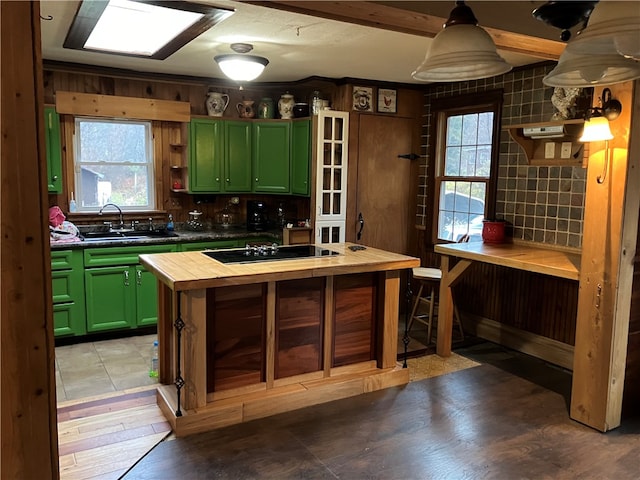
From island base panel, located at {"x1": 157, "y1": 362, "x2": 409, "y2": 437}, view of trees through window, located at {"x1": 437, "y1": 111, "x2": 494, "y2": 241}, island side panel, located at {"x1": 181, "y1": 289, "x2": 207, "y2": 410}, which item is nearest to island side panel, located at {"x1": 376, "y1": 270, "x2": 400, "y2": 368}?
island base panel, located at {"x1": 157, "y1": 362, "x2": 409, "y2": 437}

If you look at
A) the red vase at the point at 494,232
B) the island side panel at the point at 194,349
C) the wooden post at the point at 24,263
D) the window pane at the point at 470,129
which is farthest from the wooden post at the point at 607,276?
the wooden post at the point at 24,263

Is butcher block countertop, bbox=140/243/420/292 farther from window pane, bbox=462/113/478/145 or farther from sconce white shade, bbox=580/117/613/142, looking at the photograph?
window pane, bbox=462/113/478/145

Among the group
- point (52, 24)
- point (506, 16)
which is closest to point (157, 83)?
point (52, 24)

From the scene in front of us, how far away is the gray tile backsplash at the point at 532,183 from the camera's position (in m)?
4.08

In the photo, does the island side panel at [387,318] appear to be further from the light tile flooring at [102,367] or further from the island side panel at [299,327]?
the light tile flooring at [102,367]

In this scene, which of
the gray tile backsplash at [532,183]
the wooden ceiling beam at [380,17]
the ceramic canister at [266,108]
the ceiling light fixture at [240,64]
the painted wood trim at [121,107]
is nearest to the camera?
the wooden ceiling beam at [380,17]

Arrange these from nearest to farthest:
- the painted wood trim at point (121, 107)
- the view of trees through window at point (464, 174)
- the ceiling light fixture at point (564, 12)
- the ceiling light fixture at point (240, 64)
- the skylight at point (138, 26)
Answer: the ceiling light fixture at point (564, 12) < the skylight at point (138, 26) < the ceiling light fixture at point (240, 64) < the painted wood trim at point (121, 107) < the view of trees through window at point (464, 174)

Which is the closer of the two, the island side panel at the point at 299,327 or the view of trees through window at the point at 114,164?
the island side panel at the point at 299,327

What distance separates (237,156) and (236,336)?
269 cm

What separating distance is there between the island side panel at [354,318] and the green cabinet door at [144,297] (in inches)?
75.8

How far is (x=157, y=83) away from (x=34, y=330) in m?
4.10

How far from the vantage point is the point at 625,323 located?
3.07m

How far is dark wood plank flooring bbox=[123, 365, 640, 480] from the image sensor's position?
2658 mm

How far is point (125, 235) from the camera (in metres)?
5.03
